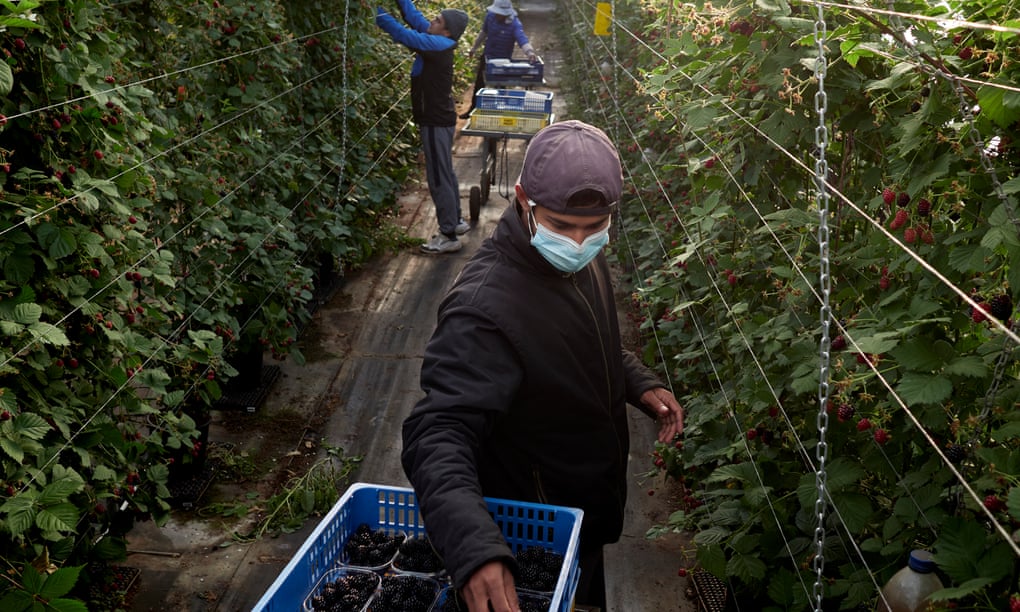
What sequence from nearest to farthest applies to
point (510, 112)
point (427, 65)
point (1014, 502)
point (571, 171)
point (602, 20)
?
point (1014, 502) → point (571, 171) → point (427, 65) → point (602, 20) → point (510, 112)

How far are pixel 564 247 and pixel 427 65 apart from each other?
590 cm

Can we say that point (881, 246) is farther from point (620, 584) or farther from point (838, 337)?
point (620, 584)

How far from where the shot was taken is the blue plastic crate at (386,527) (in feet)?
7.15

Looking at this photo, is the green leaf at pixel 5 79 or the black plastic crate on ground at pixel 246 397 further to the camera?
the black plastic crate on ground at pixel 246 397

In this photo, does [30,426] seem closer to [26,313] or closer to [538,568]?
[26,313]

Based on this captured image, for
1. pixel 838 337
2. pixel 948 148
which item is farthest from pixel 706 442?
pixel 948 148

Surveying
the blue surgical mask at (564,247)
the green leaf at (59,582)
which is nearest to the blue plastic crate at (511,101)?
the blue surgical mask at (564,247)

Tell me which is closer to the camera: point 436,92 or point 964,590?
point 964,590

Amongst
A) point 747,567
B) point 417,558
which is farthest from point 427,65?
point 417,558

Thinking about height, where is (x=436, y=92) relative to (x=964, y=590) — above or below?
below

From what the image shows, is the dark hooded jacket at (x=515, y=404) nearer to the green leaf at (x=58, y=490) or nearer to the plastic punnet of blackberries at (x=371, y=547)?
the plastic punnet of blackberries at (x=371, y=547)

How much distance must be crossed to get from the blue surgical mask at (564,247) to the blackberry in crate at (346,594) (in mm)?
895

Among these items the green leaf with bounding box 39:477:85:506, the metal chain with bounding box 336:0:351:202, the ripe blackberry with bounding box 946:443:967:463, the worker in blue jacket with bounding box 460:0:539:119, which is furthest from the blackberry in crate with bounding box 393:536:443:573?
the worker in blue jacket with bounding box 460:0:539:119

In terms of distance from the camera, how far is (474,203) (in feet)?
29.8
